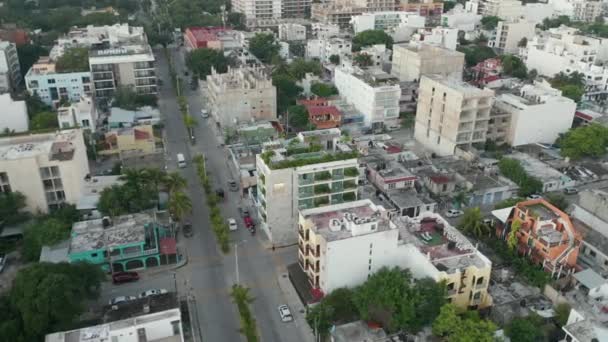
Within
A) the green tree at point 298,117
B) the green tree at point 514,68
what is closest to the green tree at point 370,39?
the green tree at point 514,68

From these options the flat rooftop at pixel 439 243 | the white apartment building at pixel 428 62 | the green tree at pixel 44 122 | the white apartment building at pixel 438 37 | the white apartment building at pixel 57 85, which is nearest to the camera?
the flat rooftop at pixel 439 243

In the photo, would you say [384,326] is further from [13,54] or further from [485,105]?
[13,54]

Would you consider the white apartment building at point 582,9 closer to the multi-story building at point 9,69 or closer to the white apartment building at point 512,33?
the white apartment building at point 512,33

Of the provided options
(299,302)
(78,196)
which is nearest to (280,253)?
(299,302)

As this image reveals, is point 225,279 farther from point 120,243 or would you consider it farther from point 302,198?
point 302,198

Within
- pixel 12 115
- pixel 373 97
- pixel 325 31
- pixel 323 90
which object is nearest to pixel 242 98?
pixel 323 90
